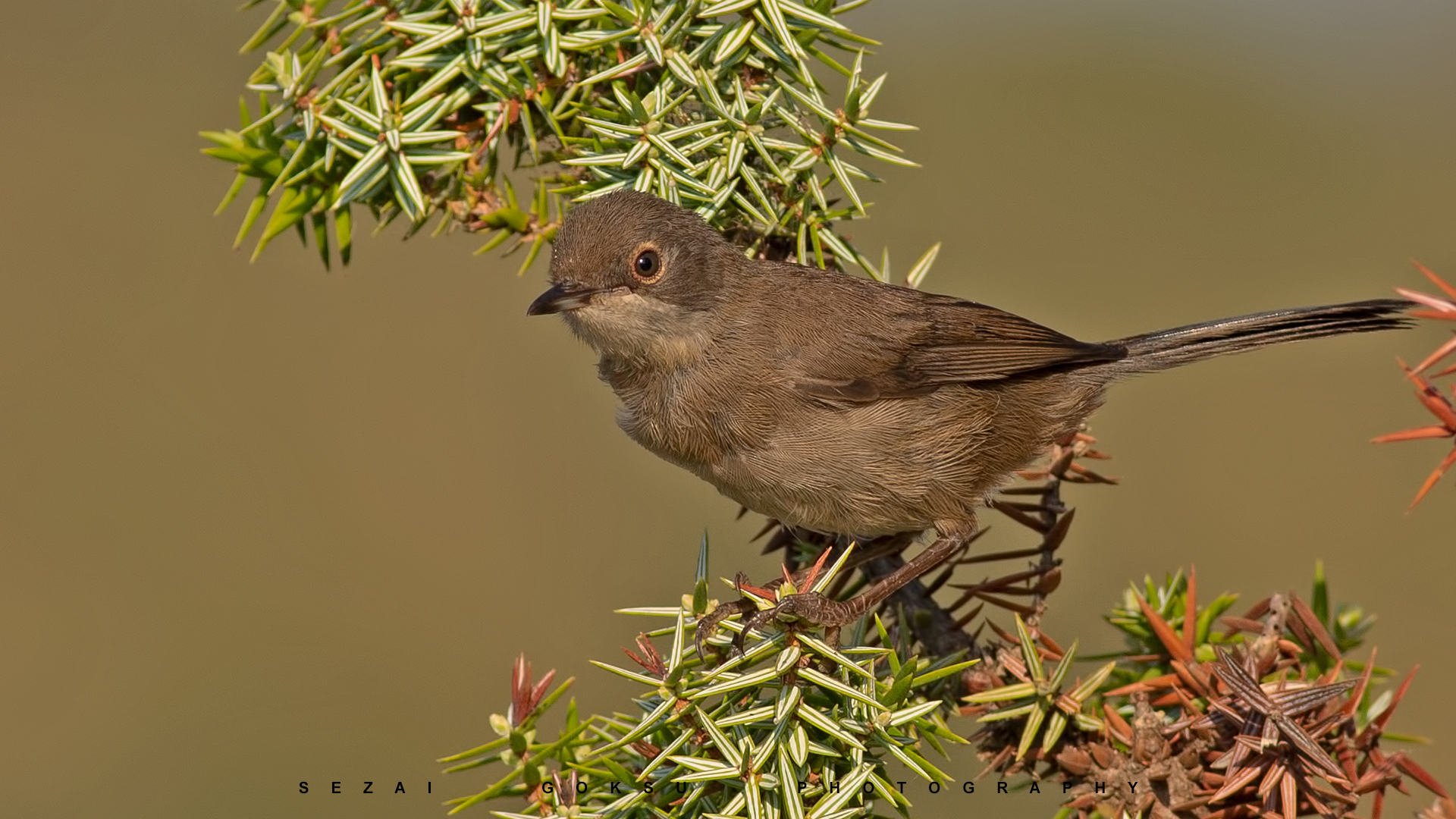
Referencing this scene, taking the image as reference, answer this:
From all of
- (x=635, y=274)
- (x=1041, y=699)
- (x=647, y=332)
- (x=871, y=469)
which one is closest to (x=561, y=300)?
(x=635, y=274)

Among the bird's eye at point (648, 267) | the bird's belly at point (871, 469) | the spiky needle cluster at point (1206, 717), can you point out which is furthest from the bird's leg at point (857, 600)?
the bird's eye at point (648, 267)

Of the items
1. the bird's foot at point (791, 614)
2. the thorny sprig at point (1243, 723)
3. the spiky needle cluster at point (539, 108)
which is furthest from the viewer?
the spiky needle cluster at point (539, 108)

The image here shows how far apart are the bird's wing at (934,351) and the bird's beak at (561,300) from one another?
32.3 inches

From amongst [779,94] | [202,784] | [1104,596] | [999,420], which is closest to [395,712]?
[202,784]

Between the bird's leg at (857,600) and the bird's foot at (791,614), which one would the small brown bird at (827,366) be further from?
the bird's foot at (791,614)

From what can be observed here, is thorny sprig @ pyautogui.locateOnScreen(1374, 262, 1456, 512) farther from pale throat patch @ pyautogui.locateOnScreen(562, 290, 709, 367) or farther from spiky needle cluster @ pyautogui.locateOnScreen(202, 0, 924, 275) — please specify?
pale throat patch @ pyautogui.locateOnScreen(562, 290, 709, 367)

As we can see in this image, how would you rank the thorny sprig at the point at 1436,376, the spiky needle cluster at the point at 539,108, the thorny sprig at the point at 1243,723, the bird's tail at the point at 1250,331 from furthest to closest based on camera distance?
1. the bird's tail at the point at 1250,331
2. the spiky needle cluster at the point at 539,108
3. the thorny sprig at the point at 1243,723
4. the thorny sprig at the point at 1436,376

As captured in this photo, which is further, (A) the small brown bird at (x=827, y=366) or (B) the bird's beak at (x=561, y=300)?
(A) the small brown bird at (x=827, y=366)

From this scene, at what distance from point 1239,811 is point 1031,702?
0.56m

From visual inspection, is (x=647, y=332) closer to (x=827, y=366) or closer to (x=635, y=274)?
(x=635, y=274)

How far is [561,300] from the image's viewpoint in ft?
12.8

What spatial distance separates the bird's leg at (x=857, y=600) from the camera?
2.89 m

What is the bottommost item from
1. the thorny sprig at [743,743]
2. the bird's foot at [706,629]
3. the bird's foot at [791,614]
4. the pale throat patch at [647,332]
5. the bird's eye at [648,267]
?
the thorny sprig at [743,743]

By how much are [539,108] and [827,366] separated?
1379mm
